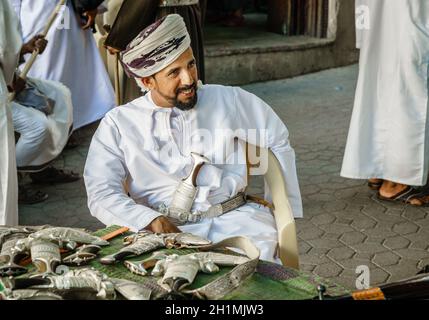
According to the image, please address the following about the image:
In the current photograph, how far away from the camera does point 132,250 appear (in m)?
2.35

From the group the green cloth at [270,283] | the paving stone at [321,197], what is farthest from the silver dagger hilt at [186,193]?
the paving stone at [321,197]

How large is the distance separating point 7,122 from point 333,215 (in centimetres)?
213

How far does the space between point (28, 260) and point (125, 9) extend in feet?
10.8

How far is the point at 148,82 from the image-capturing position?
10.9 feet

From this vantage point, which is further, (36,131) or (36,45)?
(36,45)

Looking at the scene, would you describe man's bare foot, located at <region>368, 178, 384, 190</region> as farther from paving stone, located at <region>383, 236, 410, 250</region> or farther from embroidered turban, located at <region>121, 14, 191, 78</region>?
embroidered turban, located at <region>121, 14, 191, 78</region>

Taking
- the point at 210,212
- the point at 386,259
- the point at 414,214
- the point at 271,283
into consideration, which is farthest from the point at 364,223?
the point at 271,283

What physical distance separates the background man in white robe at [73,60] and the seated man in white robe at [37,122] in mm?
989

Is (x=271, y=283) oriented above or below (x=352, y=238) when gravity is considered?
above

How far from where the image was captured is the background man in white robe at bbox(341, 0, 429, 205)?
5148 mm

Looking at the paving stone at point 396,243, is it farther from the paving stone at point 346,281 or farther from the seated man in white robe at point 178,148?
the seated man in white robe at point 178,148

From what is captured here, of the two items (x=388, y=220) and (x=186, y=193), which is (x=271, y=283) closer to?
(x=186, y=193)

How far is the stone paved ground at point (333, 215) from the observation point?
4.50 metres

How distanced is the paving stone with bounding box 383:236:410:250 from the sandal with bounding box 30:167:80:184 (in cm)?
249
